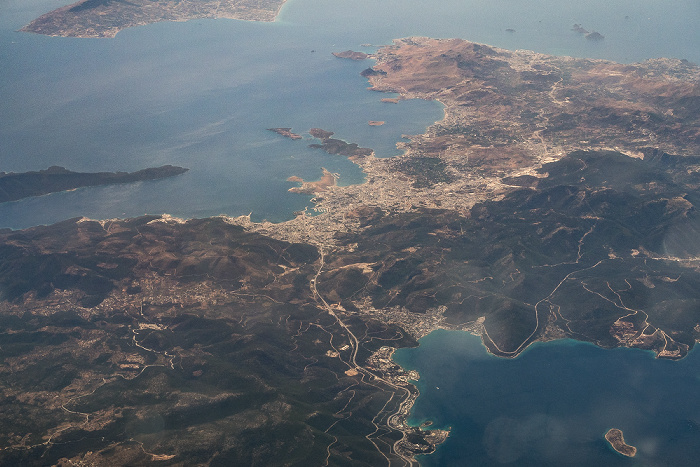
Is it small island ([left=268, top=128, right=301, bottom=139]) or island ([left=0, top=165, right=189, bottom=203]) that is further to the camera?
small island ([left=268, top=128, right=301, bottom=139])

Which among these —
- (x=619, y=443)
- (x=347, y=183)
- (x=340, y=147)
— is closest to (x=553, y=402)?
(x=619, y=443)

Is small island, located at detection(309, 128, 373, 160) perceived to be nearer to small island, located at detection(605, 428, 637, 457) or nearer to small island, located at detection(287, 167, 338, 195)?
small island, located at detection(287, 167, 338, 195)

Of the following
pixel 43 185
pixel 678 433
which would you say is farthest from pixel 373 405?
pixel 43 185

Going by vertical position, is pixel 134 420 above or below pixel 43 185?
below

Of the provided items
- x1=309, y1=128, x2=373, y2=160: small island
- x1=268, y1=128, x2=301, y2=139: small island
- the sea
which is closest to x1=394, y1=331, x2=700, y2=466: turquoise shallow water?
the sea

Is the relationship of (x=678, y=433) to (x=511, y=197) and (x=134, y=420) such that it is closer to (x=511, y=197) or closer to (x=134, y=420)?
(x=511, y=197)

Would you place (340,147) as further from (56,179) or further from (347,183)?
(56,179)
